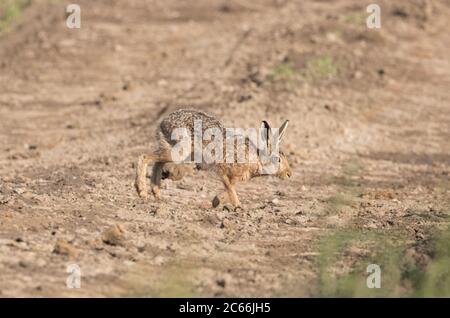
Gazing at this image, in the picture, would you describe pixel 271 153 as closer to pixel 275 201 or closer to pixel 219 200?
pixel 275 201

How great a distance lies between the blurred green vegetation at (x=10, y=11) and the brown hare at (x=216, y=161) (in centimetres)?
956

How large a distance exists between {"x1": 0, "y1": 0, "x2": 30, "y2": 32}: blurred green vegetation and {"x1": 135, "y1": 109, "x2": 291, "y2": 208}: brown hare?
956cm

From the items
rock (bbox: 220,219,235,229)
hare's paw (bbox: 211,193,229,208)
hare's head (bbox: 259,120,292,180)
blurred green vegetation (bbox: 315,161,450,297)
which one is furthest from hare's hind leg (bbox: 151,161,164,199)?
blurred green vegetation (bbox: 315,161,450,297)

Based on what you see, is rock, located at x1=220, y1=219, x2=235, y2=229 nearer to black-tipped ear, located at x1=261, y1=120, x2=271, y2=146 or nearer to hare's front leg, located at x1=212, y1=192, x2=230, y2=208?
hare's front leg, located at x1=212, y1=192, x2=230, y2=208

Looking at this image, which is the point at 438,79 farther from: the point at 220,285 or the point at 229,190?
the point at 220,285

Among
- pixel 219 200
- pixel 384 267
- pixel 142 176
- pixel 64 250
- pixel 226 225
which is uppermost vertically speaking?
pixel 142 176

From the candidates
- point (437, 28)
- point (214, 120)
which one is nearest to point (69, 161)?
point (214, 120)

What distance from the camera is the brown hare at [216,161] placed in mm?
8445

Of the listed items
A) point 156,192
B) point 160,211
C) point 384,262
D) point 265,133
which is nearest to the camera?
point 384,262

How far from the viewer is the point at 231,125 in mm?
11266

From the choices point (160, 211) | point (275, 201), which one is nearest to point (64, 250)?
point (160, 211)

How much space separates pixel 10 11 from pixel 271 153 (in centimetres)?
1099

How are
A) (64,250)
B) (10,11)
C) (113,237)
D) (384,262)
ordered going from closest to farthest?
(64,250) → (384,262) → (113,237) → (10,11)

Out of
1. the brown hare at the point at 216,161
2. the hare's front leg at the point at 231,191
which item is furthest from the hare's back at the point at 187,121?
the hare's front leg at the point at 231,191
